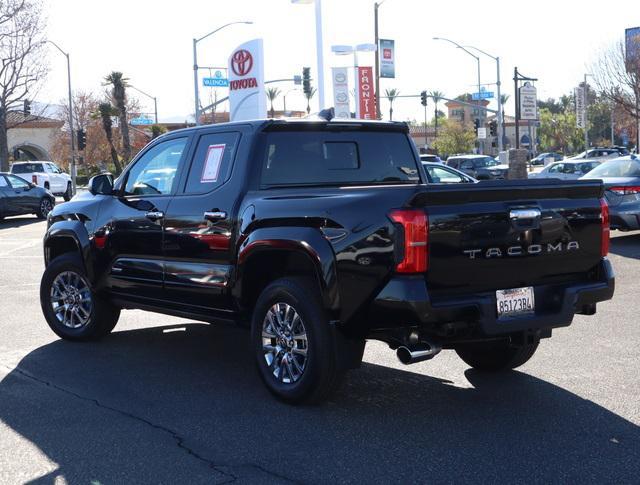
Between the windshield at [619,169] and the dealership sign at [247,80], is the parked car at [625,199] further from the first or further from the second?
the dealership sign at [247,80]

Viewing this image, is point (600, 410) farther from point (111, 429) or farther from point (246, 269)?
point (111, 429)

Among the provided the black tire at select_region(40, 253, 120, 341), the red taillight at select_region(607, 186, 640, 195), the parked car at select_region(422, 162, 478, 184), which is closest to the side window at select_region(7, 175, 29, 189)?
the parked car at select_region(422, 162, 478, 184)

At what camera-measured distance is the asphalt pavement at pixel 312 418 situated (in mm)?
4770

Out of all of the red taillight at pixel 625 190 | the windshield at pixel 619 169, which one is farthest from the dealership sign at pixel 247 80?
the red taillight at pixel 625 190

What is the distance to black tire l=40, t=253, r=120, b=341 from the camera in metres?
8.28

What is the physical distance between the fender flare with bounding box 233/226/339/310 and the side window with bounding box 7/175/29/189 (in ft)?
74.2

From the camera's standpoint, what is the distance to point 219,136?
7.06 meters

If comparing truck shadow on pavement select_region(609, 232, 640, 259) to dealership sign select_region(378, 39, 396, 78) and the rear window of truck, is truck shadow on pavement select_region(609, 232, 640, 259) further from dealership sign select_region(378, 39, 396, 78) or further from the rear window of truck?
dealership sign select_region(378, 39, 396, 78)

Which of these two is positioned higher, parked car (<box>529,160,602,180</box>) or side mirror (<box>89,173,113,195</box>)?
parked car (<box>529,160,602,180</box>)

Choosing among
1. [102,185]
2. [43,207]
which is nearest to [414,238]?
[102,185]

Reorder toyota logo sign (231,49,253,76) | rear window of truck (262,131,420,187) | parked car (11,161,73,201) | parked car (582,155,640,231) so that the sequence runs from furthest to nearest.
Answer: parked car (11,161,73,201) → toyota logo sign (231,49,253,76) → parked car (582,155,640,231) → rear window of truck (262,131,420,187)

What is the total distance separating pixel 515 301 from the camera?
18.4 feet

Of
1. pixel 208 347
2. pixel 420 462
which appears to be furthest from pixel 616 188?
pixel 420 462

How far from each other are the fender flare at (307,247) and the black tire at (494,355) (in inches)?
59.6
